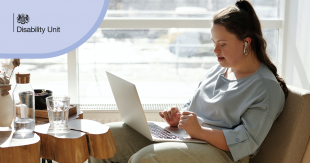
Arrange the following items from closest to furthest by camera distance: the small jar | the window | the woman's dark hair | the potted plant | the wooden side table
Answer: the wooden side table < the small jar < the potted plant < the woman's dark hair < the window

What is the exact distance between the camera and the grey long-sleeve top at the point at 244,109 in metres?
1.16

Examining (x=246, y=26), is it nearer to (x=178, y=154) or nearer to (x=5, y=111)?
(x=178, y=154)

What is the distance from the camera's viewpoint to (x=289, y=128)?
3.76 ft

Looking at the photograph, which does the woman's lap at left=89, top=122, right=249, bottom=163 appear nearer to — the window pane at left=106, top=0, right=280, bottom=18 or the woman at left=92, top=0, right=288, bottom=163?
the woman at left=92, top=0, right=288, bottom=163

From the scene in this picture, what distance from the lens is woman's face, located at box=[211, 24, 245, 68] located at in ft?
4.22

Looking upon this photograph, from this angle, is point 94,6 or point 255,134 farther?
point 94,6

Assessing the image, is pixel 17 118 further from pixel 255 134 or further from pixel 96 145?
pixel 255 134

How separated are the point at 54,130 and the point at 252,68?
2.63ft

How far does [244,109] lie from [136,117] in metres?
0.41

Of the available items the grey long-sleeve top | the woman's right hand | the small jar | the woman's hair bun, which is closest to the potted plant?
the small jar

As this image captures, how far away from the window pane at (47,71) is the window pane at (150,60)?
4.9 inches

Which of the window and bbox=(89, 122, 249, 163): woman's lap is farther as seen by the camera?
the window

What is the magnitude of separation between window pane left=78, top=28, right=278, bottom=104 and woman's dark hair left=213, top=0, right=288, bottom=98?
2.75ft

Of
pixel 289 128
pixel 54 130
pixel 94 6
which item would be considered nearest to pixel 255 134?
pixel 289 128
